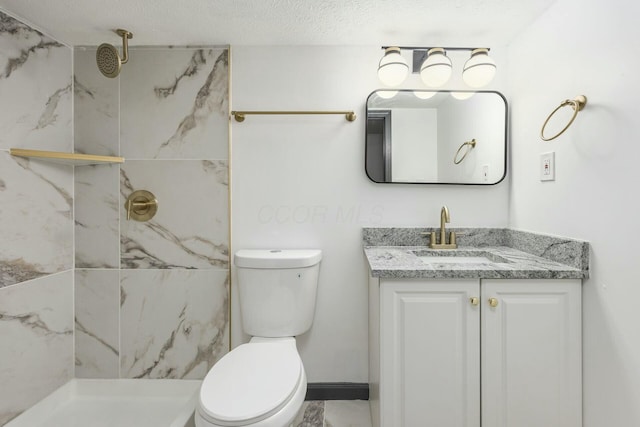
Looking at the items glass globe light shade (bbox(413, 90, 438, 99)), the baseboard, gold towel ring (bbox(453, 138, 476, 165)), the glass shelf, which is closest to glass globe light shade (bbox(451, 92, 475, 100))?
glass globe light shade (bbox(413, 90, 438, 99))

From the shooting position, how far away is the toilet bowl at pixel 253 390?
3.13ft

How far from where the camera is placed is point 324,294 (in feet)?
5.57

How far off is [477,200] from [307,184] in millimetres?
930

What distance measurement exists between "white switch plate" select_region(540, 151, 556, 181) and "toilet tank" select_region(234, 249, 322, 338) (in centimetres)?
110

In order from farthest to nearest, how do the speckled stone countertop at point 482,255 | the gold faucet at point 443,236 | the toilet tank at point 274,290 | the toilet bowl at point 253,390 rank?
the gold faucet at point 443,236, the toilet tank at point 274,290, the speckled stone countertop at point 482,255, the toilet bowl at point 253,390

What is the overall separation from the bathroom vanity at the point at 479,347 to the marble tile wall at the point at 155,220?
3.17 feet

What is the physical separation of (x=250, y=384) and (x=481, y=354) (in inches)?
33.8

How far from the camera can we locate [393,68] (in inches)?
59.2

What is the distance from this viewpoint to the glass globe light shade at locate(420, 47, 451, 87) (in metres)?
1.49

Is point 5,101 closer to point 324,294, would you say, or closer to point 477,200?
point 324,294

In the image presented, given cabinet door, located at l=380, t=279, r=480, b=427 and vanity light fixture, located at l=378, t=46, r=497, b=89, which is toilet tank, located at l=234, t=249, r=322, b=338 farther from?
vanity light fixture, located at l=378, t=46, r=497, b=89

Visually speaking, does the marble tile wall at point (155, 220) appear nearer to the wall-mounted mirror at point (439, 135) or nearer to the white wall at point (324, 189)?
the white wall at point (324, 189)

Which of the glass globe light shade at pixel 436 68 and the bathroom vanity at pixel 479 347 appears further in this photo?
the glass globe light shade at pixel 436 68

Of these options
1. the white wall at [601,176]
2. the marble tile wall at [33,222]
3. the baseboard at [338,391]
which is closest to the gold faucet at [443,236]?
the white wall at [601,176]
